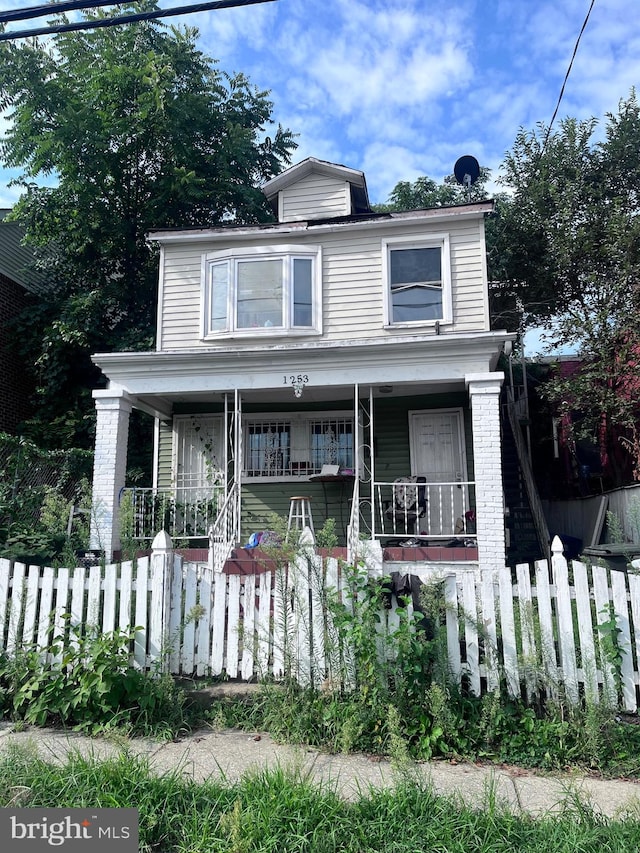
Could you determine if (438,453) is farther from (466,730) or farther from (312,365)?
(466,730)

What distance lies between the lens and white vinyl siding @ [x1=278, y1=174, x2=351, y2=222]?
12.8 m

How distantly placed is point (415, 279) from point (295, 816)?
9.65 metres

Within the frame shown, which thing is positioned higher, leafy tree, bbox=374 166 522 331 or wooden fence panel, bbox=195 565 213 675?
leafy tree, bbox=374 166 522 331

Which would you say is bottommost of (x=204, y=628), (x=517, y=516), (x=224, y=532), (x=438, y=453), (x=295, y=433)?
(x=204, y=628)

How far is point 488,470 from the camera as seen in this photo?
9273 mm

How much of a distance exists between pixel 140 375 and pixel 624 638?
8388mm

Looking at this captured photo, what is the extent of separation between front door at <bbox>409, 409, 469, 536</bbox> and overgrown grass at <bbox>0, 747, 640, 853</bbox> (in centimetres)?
801

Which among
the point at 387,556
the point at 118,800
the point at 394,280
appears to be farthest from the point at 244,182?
the point at 118,800

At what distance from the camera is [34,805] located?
3.36m

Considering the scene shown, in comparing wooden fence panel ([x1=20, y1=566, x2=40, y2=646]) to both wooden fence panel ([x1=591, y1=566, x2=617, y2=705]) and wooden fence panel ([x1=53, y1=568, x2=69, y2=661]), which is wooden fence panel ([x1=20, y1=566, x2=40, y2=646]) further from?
wooden fence panel ([x1=591, y1=566, x2=617, y2=705])

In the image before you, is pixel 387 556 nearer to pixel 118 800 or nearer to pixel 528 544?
pixel 528 544

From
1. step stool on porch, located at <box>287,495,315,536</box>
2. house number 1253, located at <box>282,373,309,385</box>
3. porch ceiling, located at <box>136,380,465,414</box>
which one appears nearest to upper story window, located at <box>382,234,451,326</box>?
porch ceiling, located at <box>136,380,465,414</box>

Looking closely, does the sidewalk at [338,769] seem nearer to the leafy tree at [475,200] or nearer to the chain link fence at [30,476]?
the chain link fence at [30,476]

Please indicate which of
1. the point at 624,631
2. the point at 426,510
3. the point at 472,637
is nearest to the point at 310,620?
the point at 472,637
